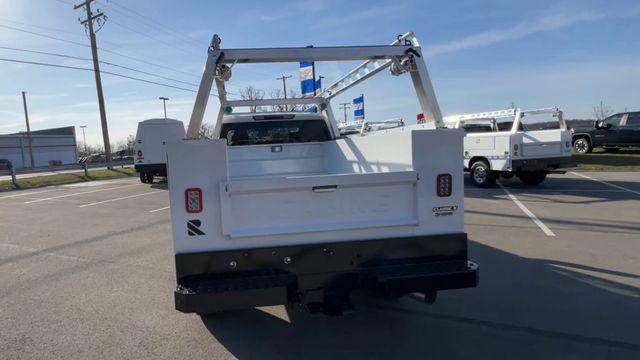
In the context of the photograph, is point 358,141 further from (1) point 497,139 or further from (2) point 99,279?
(1) point 497,139

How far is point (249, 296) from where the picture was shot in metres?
3.20

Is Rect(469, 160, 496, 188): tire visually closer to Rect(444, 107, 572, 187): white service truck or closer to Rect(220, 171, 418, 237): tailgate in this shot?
Rect(444, 107, 572, 187): white service truck

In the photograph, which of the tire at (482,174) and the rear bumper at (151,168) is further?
the rear bumper at (151,168)

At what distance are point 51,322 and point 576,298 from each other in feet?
17.2

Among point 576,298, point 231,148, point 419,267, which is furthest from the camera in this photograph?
point 231,148

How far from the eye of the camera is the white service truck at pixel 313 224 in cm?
328

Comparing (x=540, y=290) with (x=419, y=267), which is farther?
(x=540, y=290)

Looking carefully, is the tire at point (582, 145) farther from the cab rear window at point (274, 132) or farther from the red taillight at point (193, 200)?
the red taillight at point (193, 200)

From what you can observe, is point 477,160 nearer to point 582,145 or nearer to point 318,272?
point 318,272

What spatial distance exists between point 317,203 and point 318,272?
54 cm

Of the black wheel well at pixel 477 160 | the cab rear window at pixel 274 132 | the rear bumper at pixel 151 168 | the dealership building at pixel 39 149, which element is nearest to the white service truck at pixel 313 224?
the cab rear window at pixel 274 132

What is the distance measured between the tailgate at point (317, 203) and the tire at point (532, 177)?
11.4 meters

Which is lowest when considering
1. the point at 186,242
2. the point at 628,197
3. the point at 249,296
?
the point at 628,197

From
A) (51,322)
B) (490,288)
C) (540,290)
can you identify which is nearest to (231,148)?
(51,322)
